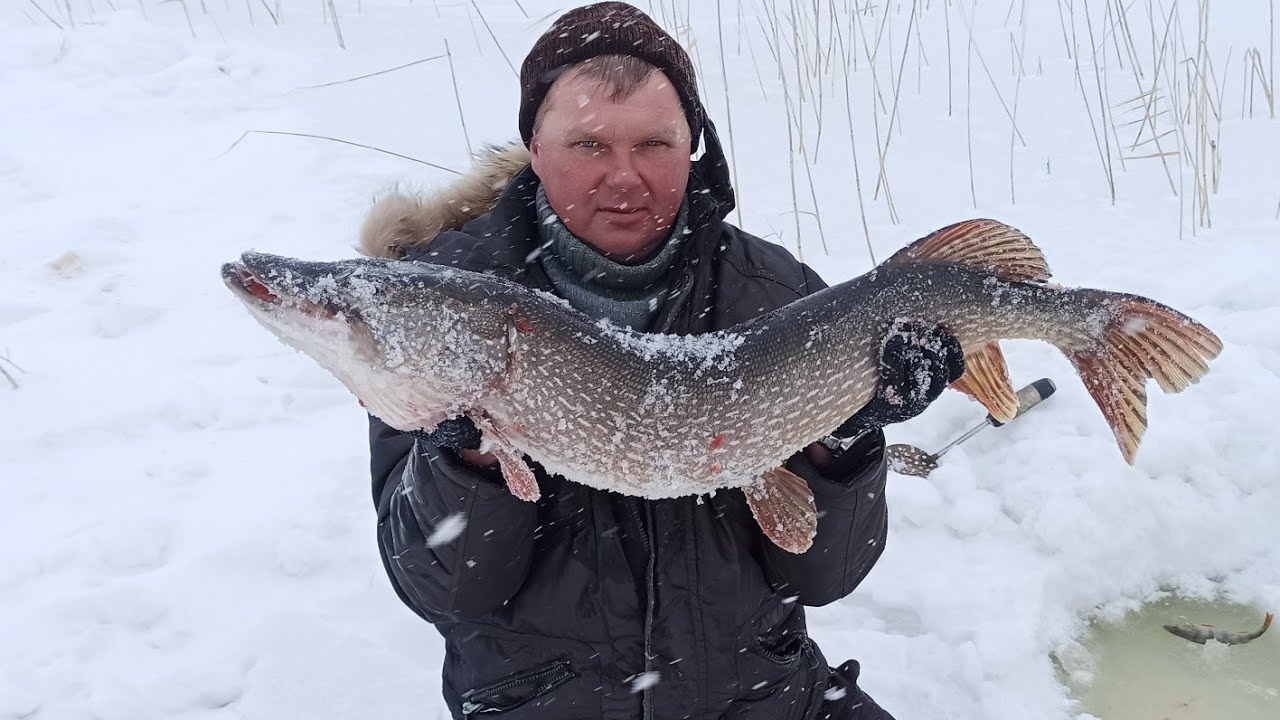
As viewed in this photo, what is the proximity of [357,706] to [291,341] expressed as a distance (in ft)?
3.47

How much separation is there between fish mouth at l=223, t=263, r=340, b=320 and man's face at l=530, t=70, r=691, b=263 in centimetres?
49

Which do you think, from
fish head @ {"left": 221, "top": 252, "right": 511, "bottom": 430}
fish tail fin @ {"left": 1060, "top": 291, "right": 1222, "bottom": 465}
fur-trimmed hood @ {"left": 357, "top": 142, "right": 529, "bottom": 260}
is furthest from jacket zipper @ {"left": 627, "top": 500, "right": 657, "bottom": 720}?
fish tail fin @ {"left": 1060, "top": 291, "right": 1222, "bottom": 465}

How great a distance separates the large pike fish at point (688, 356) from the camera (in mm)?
A: 1290

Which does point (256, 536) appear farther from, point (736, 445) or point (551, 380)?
point (736, 445)

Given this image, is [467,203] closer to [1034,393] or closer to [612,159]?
[612,159]

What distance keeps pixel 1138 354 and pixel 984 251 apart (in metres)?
0.34

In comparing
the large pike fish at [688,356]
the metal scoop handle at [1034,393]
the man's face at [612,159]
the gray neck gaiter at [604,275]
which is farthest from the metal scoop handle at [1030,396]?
the man's face at [612,159]

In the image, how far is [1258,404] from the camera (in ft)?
8.36

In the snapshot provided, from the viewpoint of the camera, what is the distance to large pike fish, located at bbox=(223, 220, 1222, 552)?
1.29 m

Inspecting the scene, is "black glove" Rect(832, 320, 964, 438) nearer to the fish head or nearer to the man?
the man

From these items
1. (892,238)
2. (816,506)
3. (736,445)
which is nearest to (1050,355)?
(892,238)

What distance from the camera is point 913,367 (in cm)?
141

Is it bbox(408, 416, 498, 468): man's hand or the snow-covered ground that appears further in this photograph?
the snow-covered ground

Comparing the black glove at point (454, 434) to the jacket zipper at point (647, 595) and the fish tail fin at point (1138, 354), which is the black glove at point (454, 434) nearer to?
the jacket zipper at point (647, 595)
